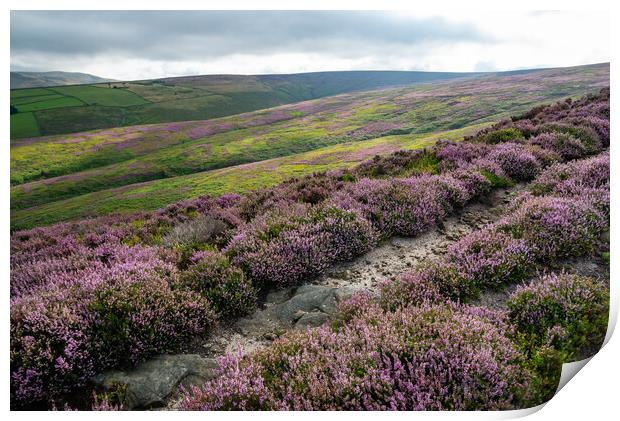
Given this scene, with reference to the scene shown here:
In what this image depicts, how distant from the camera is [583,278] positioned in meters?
4.51

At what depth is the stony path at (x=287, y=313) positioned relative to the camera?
3750 millimetres

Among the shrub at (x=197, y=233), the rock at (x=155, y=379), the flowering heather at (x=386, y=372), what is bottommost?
the rock at (x=155, y=379)

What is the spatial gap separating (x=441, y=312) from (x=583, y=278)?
6.53 feet

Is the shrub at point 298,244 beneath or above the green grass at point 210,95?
beneath

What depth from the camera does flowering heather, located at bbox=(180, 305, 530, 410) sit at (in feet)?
10.3

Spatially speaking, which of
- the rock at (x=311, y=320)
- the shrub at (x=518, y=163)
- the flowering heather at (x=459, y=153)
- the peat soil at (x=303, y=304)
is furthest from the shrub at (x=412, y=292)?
the shrub at (x=518, y=163)

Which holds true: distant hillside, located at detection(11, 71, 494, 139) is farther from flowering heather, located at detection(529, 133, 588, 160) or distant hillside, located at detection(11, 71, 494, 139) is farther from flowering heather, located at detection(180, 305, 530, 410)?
flowering heather, located at detection(529, 133, 588, 160)

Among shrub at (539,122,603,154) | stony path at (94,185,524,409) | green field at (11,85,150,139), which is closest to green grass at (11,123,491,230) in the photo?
green field at (11,85,150,139)

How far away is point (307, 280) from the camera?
5961 mm

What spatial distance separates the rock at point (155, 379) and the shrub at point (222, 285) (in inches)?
38.3

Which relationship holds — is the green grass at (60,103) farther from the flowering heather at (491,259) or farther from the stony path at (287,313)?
the flowering heather at (491,259)
